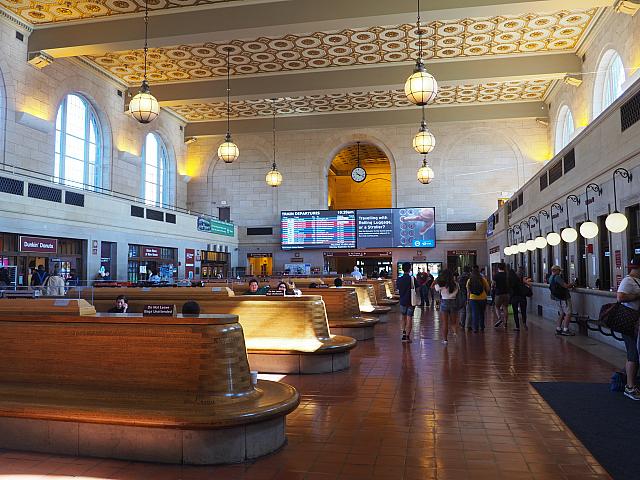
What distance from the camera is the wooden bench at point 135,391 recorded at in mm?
2908

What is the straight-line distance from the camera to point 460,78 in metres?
15.6

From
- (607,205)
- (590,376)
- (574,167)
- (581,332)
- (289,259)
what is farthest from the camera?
(289,259)

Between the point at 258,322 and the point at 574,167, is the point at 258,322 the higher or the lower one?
the lower one

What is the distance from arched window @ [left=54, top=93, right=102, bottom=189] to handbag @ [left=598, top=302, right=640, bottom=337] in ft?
45.7

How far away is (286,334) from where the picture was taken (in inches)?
222

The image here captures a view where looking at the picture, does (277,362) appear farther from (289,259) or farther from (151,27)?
(289,259)

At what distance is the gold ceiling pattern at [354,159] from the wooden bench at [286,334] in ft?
69.7

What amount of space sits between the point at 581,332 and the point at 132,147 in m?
15.2

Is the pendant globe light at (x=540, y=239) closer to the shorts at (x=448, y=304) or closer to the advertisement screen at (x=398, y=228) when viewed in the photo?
the shorts at (x=448, y=304)

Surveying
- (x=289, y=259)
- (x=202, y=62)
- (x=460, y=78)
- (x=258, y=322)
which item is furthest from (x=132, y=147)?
(x=258, y=322)

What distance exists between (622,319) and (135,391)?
4.03 m

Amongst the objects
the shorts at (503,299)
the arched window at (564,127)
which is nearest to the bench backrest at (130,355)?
the shorts at (503,299)

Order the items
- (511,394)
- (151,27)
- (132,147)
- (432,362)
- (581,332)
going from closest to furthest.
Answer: (511,394)
(432,362)
(581,332)
(151,27)
(132,147)

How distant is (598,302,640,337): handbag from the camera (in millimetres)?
4375
